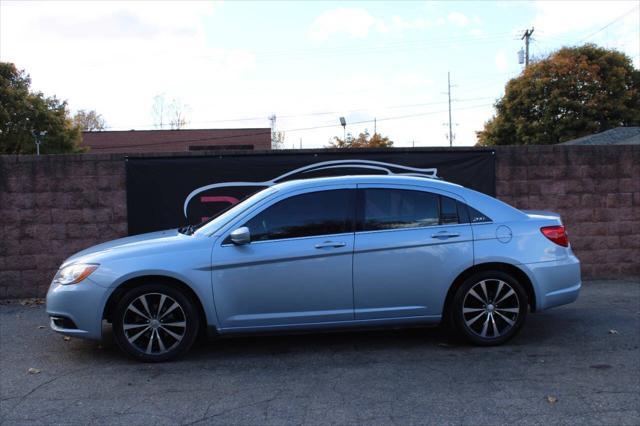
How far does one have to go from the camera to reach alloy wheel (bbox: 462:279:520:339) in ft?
17.6

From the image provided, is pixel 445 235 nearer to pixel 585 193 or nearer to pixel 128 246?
pixel 128 246

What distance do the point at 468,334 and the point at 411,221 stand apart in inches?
46.0

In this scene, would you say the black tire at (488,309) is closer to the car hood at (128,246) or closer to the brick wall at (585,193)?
the car hood at (128,246)

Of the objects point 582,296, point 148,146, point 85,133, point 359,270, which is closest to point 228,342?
point 359,270

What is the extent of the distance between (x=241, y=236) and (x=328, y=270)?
32.7 inches

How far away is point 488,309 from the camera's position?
5.39m

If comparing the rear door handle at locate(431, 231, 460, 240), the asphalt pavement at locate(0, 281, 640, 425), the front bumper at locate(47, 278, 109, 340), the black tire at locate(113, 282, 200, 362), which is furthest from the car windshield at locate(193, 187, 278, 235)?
the rear door handle at locate(431, 231, 460, 240)

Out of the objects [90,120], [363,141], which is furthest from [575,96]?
[90,120]

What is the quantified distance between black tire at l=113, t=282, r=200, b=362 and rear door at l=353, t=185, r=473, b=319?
1522 mm

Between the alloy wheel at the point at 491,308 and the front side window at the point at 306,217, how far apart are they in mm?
1325

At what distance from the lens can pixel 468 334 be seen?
536 cm

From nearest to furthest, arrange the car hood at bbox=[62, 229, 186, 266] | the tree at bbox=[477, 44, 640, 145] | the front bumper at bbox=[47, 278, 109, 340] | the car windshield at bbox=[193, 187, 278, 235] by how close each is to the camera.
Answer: the front bumper at bbox=[47, 278, 109, 340]
the car hood at bbox=[62, 229, 186, 266]
the car windshield at bbox=[193, 187, 278, 235]
the tree at bbox=[477, 44, 640, 145]

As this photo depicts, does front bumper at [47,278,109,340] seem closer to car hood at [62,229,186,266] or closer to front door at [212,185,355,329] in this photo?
car hood at [62,229,186,266]

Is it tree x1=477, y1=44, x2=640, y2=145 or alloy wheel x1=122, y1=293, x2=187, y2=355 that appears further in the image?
tree x1=477, y1=44, x2=640, y2=145
